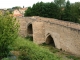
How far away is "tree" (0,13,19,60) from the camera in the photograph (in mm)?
8742

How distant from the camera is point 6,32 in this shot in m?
8.72

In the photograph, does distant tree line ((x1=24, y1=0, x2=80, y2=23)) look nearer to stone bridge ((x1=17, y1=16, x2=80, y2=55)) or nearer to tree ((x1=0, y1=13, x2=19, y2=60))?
stone bridge ((x1=17, y1=16, x2=80, y2=55))

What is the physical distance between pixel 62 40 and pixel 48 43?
13.5ft

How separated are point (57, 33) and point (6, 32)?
34.0ft

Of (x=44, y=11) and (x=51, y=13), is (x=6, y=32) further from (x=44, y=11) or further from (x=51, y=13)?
(x=51, y=13)

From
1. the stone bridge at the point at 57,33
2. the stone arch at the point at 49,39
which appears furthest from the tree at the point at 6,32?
the stone arch at the point at 49,39

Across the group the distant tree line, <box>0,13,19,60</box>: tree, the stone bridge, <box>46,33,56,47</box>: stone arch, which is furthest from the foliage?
<box>0,13,19,60</box>: tree

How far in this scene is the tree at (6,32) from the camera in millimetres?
8742

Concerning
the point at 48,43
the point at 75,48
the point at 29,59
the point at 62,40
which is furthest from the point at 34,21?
the point at 29,59

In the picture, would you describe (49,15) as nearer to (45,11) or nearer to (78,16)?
(45,11)

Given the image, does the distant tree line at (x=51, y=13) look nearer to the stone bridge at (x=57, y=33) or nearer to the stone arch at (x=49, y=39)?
the stone bridge at (x=57, y=33)

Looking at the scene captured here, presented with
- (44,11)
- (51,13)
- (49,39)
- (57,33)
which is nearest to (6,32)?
(57,33)

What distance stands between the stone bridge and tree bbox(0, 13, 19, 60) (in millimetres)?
7369

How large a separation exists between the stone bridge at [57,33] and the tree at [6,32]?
290 inches
